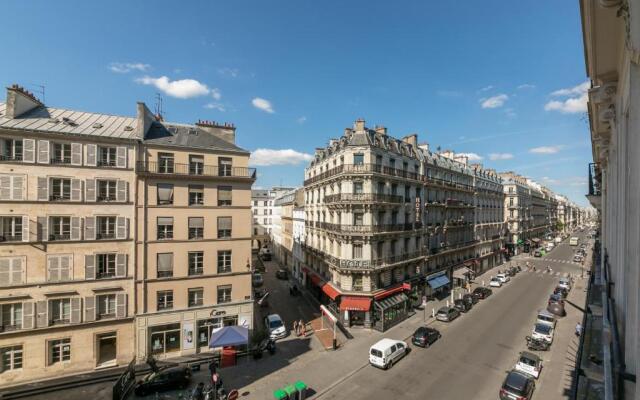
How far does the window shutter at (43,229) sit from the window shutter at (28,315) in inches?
175

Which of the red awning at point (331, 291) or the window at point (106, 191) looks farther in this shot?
the red awning at point (331, 291)

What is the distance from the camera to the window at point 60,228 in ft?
67.8

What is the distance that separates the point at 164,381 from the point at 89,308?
320 inches

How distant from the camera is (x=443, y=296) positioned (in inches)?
1540

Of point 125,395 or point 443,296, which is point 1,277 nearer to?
point 125,395

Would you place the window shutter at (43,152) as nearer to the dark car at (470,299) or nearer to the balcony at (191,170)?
the balcony at (191,170)

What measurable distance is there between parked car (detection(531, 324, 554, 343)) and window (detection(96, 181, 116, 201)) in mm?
36313

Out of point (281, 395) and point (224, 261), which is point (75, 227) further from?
point (281, 395)

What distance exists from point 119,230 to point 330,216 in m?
20.3

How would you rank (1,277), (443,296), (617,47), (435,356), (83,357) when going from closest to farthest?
(617,47), (1,277), (83,357), (435,356), (443,296)

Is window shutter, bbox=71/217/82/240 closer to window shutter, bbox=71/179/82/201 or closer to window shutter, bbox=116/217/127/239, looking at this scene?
window shutter, bbox=71/179/82/201

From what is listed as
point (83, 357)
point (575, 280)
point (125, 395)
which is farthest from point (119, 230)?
point (575, 280)

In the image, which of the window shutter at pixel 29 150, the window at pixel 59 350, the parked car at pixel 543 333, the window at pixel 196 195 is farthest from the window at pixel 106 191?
the parked car at pixel 543 333

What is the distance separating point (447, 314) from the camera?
1188 inches
